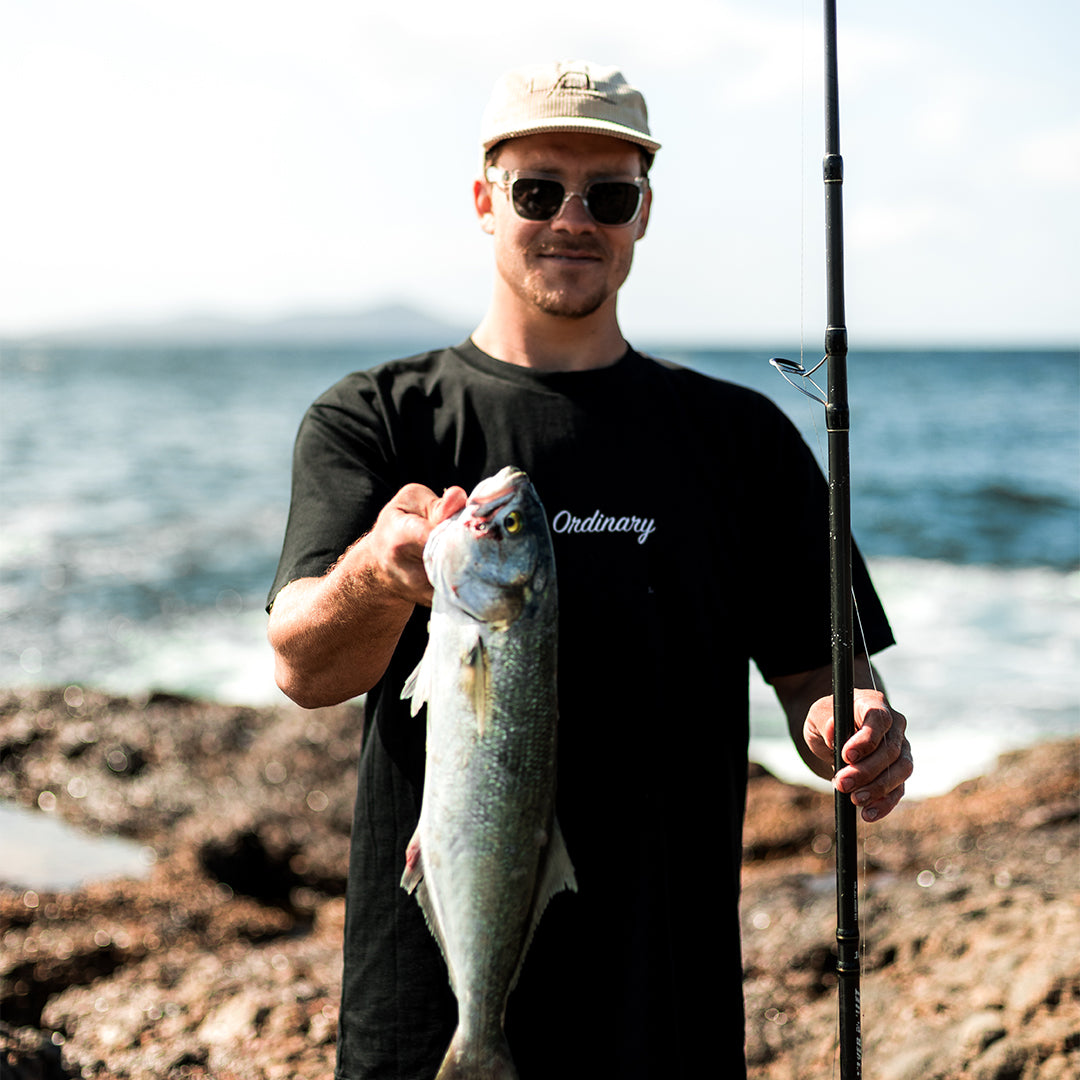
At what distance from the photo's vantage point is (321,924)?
18.7 ft

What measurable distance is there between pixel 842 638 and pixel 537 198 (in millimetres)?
1317

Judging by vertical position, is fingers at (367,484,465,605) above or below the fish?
above

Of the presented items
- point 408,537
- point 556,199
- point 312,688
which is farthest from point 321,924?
point 408,537

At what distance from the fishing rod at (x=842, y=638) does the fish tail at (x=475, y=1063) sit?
2.43 ft

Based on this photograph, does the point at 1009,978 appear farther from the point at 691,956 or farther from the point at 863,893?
the point at 691,956

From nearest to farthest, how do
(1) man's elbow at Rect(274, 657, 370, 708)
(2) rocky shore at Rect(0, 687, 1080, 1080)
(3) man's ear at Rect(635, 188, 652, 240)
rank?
(1) man's elbow at Rect(274, 657, 370, 708), (3) man's ear at Rect(635, 188, 652, 240), (2) rocky shore at Rect(0, 687, 1080, 1080)

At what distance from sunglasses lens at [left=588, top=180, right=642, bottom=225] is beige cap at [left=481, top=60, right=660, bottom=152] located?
0.39 feet

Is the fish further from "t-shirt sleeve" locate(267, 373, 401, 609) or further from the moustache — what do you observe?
the moustache

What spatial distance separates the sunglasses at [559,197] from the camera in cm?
280

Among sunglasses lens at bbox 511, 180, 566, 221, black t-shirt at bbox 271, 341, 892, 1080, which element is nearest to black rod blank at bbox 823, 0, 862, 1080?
black t-shirt at bbox 271, 341, 892, 1080

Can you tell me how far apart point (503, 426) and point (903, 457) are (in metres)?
30.9

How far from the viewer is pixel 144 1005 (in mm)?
4117

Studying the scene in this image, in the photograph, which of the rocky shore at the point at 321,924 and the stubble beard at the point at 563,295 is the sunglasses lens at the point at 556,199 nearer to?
the stubble beard at the point at 563,295

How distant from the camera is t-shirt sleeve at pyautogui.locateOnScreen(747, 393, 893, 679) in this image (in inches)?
110
